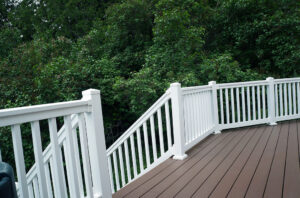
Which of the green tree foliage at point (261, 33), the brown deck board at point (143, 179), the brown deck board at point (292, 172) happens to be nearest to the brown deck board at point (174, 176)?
the brown deck board at point (143, 179)

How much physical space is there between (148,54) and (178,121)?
4.93 m

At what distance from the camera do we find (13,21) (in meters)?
12.4

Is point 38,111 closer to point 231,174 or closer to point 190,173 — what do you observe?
point 190,173

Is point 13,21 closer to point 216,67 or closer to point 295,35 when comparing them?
point 216,67

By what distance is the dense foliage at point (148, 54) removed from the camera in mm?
6766

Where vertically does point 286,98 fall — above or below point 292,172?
above

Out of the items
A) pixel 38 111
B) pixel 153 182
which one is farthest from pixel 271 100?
pixel 38 111

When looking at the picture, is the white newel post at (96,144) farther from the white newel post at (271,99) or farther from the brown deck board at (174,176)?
the white newel post at (271,99)

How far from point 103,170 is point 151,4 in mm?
7834

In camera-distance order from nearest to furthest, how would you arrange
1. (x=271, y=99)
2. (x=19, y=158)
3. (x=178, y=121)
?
(x=19, y=158), (x=178, y=121), (x=271, y=99)

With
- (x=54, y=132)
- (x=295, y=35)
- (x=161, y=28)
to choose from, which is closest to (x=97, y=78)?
(x=161, y=28)

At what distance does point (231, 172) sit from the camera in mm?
2727

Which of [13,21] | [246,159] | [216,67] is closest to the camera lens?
[246,159]

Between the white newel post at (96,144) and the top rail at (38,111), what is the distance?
0.23 feet
